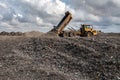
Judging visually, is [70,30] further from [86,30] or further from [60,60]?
[60,60]

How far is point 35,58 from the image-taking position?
65.2ft

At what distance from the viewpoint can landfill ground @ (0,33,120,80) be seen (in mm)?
16828

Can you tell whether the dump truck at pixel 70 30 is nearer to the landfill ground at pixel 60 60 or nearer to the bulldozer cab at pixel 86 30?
the bulldozer cab at pixel 86 30

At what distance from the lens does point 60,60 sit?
19.2m

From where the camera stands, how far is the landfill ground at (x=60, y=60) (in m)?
16.8

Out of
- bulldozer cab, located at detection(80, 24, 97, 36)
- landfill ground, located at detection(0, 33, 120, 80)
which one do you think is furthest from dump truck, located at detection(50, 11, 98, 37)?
landfill ground, located at detection(0, 33, 120, 80)

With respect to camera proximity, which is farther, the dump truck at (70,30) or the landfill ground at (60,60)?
the dump truck at (70,30)

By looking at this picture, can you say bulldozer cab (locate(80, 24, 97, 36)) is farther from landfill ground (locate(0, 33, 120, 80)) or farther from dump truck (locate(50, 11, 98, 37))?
landfill ground (locate(0, 33, 120, 80))

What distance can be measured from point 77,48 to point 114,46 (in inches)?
97.5

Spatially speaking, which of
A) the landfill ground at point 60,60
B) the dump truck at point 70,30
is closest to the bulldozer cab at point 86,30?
the dump truck at point 70,30

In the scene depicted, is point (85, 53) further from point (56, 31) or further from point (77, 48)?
point (56, 31)

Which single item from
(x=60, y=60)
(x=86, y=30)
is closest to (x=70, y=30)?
(x=86, y=30)

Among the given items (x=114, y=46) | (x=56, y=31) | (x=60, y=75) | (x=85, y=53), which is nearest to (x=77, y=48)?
(x=85, y=53)

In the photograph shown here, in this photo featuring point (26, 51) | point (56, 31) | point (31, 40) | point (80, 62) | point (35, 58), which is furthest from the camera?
point (56, 31)
